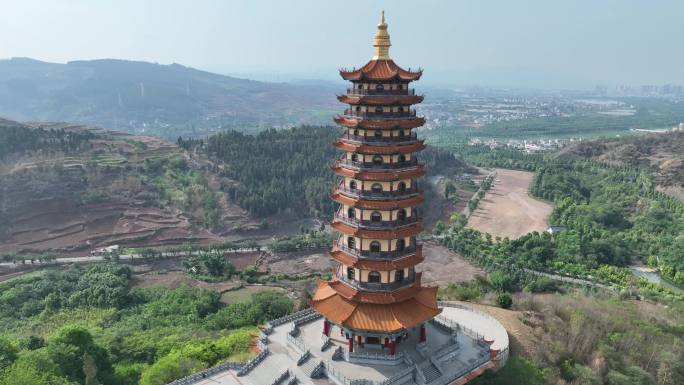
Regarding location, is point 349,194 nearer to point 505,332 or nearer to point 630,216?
point 505,332

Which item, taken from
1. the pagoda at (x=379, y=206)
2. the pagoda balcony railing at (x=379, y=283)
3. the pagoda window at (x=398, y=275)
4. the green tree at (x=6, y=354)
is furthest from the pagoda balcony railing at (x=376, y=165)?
the green tree at (x=6, y=354)

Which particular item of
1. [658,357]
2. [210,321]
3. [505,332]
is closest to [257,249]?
[210,321]

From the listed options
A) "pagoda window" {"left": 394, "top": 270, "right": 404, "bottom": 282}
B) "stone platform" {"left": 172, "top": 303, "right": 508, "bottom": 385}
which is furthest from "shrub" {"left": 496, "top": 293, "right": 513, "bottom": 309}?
"pagoda window" {"left": 394, "top": 270, "right": 404, "bottom": 282}

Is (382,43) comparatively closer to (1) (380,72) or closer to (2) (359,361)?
(1) (380,72)

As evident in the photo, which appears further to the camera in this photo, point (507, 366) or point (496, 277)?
point (496, 277)

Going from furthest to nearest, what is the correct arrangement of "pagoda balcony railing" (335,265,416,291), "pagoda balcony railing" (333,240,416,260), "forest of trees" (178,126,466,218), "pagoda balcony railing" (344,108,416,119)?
"forest of trees" (178,126,466,218) → "pagoda balcony railing" (335,265,416,291) → "pagoda balcony railing" (333,240,416,260) → "pagoda balcony railing" (344,108,416,119)

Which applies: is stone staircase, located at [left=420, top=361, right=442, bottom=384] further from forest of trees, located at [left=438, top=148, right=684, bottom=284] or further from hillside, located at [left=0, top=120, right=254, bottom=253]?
hillside, located at [left=0, top=120, right=254, bottom=253]

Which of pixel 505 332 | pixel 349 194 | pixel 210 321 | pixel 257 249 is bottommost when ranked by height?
pixel 257 249
